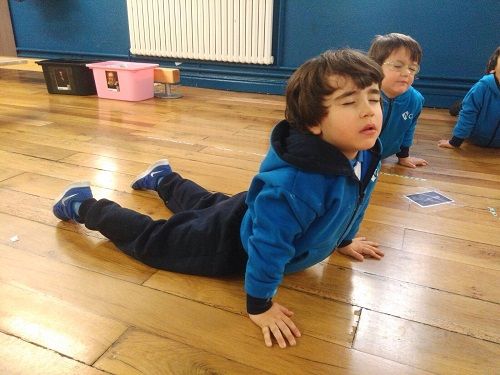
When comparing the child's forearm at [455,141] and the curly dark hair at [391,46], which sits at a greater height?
the curly dark hair at [391,46]

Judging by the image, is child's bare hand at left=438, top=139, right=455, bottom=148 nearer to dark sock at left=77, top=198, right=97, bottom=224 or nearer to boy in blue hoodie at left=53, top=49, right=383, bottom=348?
boy in blue hoodie at left=53, top=49, right=383, bottom=348

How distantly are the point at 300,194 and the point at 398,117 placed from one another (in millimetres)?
1100

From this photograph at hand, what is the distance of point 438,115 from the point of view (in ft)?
8.68

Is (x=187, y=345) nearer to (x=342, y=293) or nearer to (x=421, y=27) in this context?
(x=342, y=293)

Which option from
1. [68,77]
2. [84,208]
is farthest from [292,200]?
[68,77]

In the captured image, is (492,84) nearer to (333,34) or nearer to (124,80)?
(333,34)

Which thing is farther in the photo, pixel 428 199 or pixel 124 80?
pixel 124 80

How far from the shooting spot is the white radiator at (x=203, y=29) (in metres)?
2.95

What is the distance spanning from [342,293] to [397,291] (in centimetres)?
13

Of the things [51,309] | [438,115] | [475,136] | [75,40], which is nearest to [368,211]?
[51,309]

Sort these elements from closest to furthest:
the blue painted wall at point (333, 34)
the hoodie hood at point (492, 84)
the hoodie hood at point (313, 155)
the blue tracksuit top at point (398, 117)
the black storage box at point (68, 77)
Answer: the hoodie hood at point (313, 155) → the blue tracksuit top at point (398, 117) → the hoodie hood at point (492, 84) → the blue painted wall at point (333, 34) → the black storage box at point (68, 77)

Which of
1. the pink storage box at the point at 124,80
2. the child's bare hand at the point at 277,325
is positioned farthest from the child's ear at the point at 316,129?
the pink storage box at the point at 124,80

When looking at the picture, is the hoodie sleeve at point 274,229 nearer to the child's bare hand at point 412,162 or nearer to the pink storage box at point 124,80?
the child's bare hand at point 412,162

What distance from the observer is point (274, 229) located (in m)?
0.75
